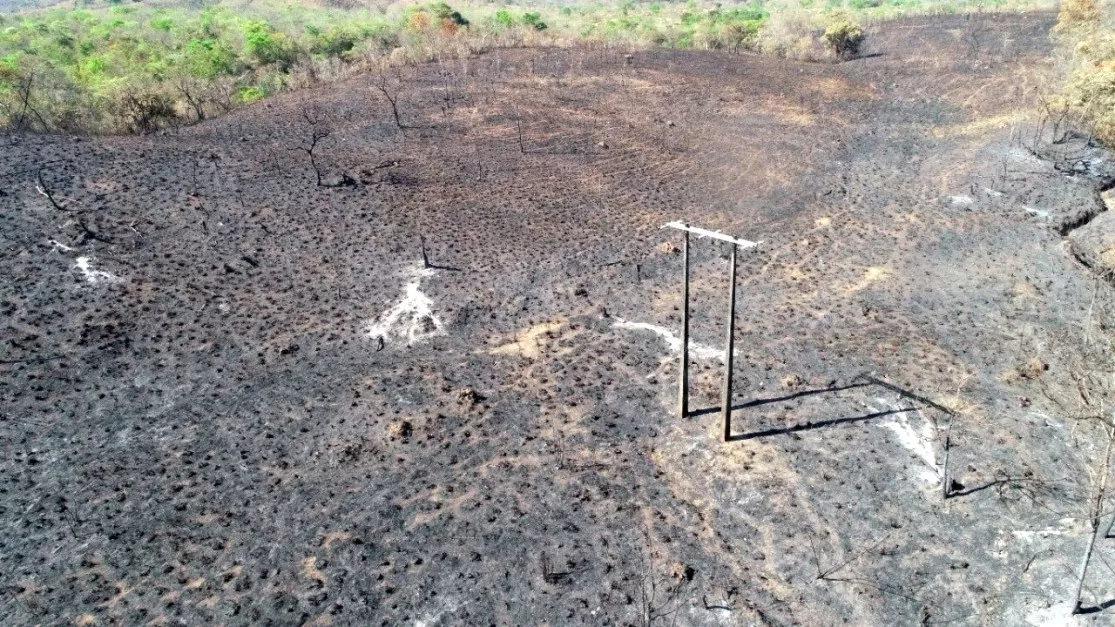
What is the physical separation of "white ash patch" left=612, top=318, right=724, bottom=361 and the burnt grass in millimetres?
224

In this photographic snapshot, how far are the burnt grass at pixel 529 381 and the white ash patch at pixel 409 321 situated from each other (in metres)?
0.24

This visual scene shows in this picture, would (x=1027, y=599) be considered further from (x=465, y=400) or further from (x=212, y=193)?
(x=212, y=193)

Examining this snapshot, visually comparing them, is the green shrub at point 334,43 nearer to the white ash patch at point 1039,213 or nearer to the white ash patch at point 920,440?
the white ash patch at point 1039,213

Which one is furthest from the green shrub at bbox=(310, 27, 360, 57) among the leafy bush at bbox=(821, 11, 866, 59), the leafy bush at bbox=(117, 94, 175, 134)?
the leafy bush at bbox=(821, 11, 866, 59)

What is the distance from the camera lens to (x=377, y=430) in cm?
1211

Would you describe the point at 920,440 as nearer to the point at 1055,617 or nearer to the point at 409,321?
the point at 1055,617

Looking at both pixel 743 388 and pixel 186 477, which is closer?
pixel 186 477

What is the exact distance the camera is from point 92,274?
15.3m

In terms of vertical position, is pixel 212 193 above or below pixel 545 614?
above

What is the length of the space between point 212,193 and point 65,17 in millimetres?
40552

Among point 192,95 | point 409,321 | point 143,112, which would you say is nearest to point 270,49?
point 192,95

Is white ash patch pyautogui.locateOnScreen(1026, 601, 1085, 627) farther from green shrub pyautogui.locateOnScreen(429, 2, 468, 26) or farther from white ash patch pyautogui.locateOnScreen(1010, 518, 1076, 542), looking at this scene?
green shrub pyautogui.locateOnScreen(429, 2, 468, 26)

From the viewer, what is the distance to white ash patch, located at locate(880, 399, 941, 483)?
10588mm

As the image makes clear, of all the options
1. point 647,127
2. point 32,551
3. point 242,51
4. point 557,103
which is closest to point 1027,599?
point 32,551
